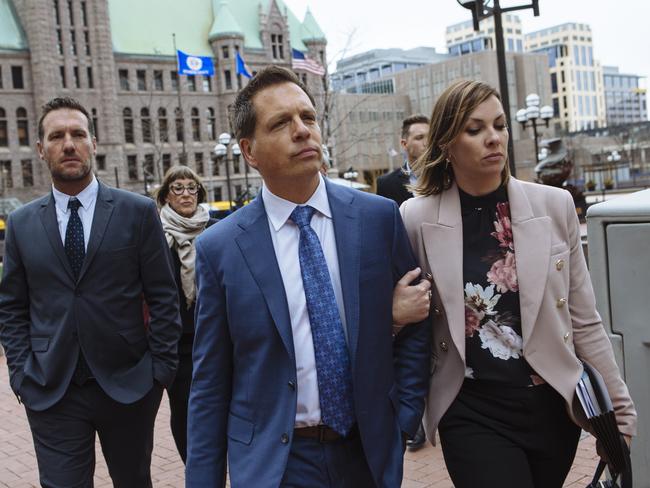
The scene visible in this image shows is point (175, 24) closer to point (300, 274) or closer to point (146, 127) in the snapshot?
point (146, 127)

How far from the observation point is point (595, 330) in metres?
2.74

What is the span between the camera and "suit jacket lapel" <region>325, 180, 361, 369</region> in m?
2.38

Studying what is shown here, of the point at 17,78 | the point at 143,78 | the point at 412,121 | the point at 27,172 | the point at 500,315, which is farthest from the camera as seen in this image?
the point at 143,78

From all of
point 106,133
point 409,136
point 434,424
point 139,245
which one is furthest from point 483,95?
point 106,133

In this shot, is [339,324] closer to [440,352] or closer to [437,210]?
[440,352]

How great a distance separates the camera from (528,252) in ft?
8.63

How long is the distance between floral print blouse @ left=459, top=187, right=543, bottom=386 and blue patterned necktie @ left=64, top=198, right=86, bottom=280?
1.88 meters

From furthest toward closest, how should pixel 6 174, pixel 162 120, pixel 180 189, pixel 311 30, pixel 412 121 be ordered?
pixel 311 30, pixel 162 120, pixel 6 174, pixel 412 121, pixel 180 189

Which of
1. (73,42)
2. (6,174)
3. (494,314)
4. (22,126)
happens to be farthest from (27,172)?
(494,314)

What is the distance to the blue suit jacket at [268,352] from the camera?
2.36 metres

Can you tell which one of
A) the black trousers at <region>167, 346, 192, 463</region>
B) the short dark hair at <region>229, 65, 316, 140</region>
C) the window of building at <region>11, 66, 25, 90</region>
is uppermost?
the window of building at <region>11, 66, 25, 90</region>

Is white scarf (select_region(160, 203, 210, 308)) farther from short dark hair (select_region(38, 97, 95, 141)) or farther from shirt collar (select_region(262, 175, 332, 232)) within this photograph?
shirt collar (select_region(262, 175, 332, 232))

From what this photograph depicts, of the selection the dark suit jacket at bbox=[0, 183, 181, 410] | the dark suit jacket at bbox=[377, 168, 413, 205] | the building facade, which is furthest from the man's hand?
the building facade

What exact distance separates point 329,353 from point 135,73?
2861 inches
